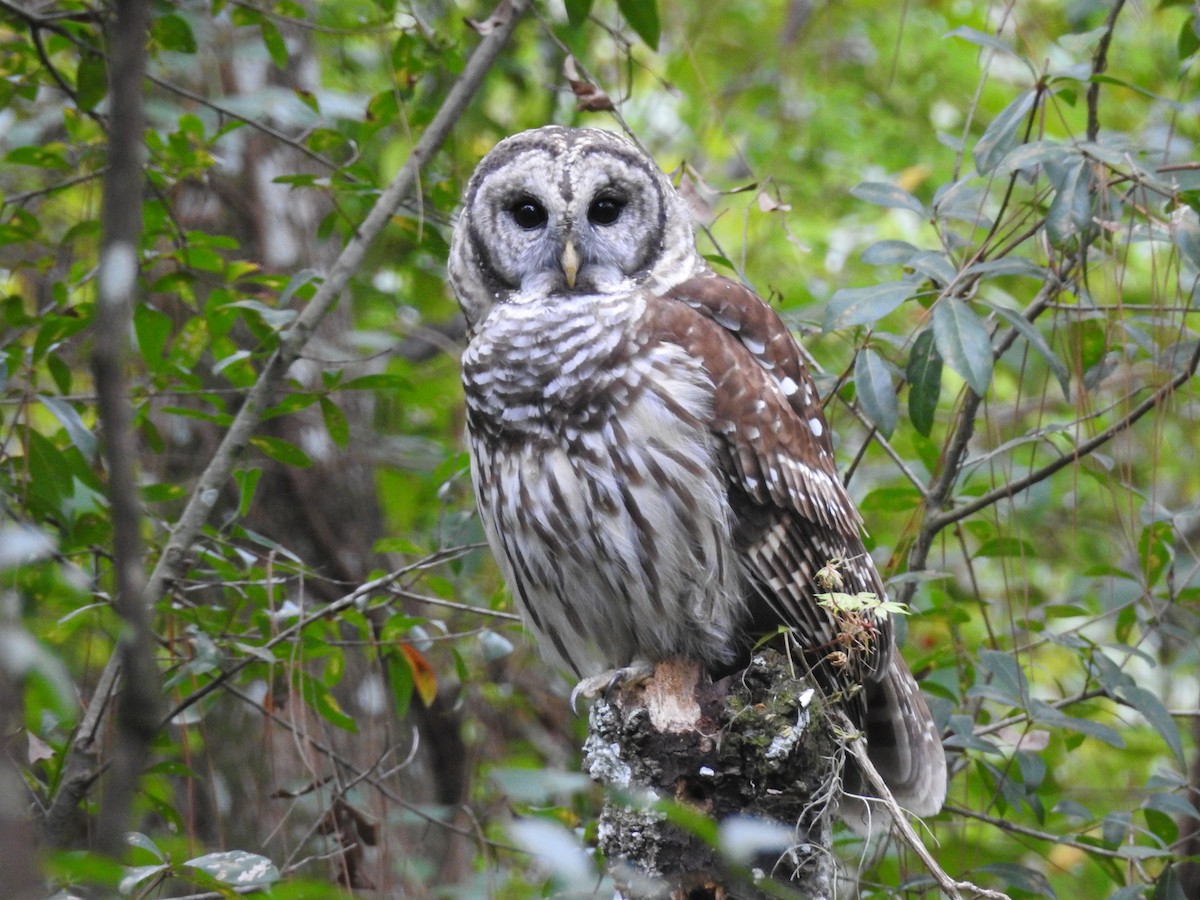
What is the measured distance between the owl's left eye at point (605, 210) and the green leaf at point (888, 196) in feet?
1.93

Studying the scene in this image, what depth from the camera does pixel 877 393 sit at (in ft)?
9.46

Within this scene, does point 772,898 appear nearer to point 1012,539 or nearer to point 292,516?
point 1012,539

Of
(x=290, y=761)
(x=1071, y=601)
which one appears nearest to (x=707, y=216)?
(x=1071, y=601)

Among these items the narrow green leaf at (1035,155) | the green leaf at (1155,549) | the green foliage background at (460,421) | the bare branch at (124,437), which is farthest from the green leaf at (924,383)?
the bare branch at (124,437)

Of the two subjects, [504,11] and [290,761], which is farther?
[290,761]

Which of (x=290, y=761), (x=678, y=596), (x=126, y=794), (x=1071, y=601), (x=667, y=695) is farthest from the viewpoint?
(x=290, y=761)

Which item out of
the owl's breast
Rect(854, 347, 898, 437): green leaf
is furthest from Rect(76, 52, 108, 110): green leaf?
Rect(854, 347, 898, 437): green leaf

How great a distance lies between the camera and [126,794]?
73 cm

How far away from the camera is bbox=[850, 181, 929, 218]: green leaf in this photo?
321 centimetres

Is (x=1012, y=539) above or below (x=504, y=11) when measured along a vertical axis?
below

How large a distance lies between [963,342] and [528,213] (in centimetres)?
112

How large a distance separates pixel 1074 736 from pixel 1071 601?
0.45 metres

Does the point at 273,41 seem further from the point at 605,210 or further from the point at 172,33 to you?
the point at 605,210

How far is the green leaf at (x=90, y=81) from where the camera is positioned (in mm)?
3309
